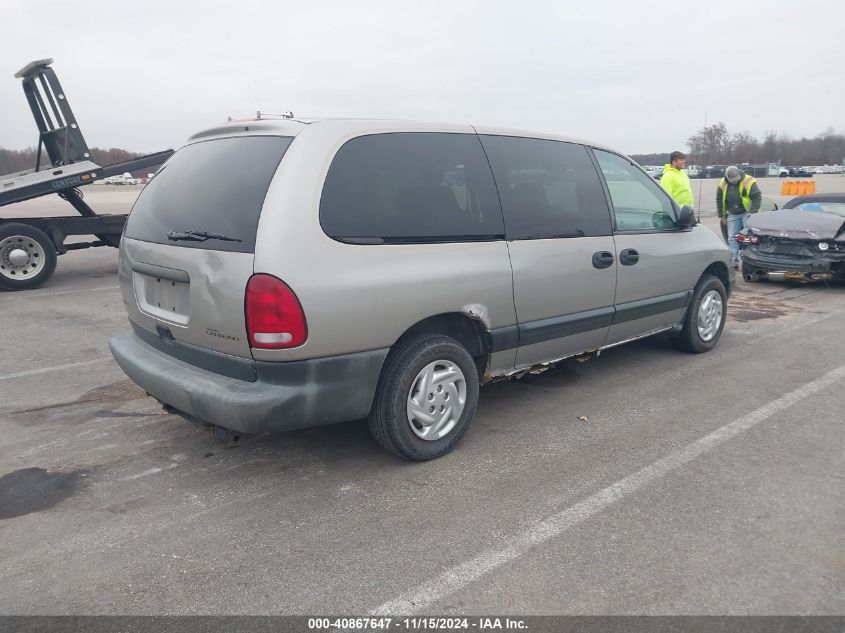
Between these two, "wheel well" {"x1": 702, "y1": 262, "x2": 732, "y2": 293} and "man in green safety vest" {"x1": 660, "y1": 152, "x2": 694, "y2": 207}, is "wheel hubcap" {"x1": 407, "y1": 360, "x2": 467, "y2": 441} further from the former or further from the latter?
"man in green safety vest" {"x1": 660, "y1": 152, "x2": 694, "y2": 207}

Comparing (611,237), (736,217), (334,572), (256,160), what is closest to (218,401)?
(334,572)

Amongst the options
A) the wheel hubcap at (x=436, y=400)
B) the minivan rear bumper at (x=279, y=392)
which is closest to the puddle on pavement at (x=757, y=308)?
the wheel hubcap at (x=436, y=400)

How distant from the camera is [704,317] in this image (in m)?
5.87

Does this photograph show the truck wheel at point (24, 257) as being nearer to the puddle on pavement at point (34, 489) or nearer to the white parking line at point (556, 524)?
the puddle on pavement at point (34, 489)

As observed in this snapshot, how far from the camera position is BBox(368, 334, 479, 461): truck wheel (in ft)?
11.7

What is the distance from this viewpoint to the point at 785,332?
22.2ft

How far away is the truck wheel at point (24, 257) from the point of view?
30.7ft

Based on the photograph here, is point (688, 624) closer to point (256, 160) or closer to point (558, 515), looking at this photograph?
point (558, 515)

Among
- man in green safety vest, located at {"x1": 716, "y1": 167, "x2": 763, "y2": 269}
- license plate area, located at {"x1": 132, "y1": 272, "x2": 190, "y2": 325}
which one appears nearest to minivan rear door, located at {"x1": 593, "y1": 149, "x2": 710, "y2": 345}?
license plate area, located at {"x1": 132, "y1": 272, "x2": 190, "y2": 325}

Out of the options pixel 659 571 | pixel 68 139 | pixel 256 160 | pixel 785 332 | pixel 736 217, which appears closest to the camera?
pixel 659 571

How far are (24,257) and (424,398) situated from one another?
26.4 feet

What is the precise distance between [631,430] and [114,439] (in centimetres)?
312

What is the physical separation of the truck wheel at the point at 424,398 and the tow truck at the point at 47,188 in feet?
26.0

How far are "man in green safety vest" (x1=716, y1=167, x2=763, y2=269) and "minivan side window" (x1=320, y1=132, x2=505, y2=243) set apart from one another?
25.3 ft
